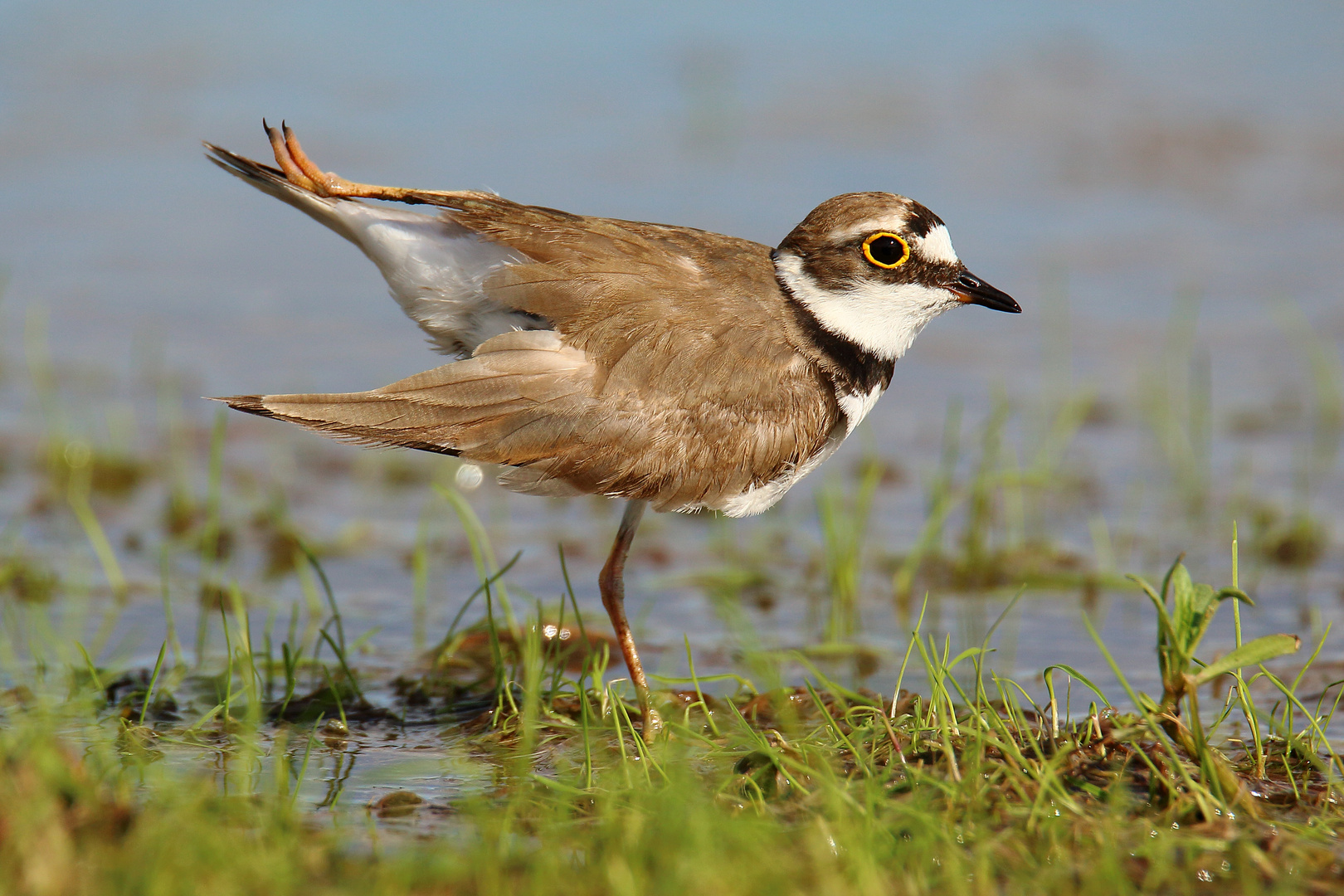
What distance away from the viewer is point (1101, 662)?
5258 mm

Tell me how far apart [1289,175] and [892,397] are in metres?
5.15

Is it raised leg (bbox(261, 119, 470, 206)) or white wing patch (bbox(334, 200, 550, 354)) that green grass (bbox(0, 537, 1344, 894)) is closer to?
white wing patch (bbox(334, 200, 550, 354))

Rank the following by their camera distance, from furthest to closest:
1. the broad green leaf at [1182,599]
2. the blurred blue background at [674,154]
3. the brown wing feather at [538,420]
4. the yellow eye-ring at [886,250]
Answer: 1. the blurred blue background at [674,154]
2. the yellow eye-ring at [886,250]
3. the brown wing feather at [538,420]
4. the broad green leaf at [1182,599]

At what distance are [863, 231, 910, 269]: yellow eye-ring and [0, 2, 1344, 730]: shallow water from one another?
4.97 ft

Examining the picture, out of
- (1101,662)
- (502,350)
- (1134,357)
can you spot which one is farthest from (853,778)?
(1134,357)

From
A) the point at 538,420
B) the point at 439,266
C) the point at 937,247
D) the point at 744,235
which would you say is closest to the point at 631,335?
the point at 538,420

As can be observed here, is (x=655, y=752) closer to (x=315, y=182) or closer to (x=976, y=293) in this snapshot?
(x=976, y=293)

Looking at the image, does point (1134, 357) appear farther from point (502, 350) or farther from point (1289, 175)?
point (502, 350)

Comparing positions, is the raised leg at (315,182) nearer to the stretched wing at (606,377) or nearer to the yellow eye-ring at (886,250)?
the stretched wing at (606,377)

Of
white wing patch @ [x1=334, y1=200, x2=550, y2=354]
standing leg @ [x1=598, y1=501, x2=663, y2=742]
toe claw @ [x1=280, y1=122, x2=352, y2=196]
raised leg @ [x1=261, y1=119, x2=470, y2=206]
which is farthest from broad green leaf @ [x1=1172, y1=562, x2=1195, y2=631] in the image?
toe claw @ [x1=280, y1=122, x2=352, y2=196]

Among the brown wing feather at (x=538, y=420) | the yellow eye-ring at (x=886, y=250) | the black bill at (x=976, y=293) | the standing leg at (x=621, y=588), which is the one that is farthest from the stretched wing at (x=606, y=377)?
the black bill at (x=976, y=293)

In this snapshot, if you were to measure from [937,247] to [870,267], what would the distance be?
0.23 m

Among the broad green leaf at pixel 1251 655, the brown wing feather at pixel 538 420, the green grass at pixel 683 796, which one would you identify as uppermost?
the brown wing feather at pixel 538 420

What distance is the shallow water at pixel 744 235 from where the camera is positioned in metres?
6.16
